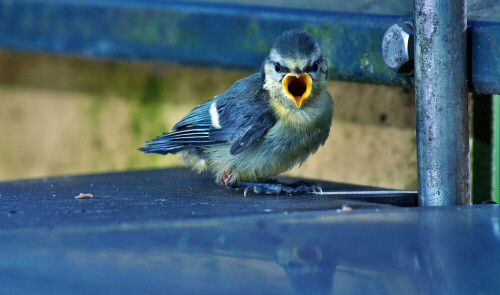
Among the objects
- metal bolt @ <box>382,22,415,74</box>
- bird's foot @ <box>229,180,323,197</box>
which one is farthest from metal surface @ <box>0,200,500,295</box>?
bird's foot @ <box>229,180,323,197</box>

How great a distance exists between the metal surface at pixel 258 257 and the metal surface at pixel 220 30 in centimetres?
57

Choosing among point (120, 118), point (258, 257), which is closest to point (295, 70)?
point (258, 257)

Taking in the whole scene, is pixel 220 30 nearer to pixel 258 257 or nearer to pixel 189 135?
pixel 189 135

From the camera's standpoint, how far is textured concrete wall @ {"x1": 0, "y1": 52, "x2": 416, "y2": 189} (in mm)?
3016

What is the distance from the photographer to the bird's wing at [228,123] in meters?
2.44

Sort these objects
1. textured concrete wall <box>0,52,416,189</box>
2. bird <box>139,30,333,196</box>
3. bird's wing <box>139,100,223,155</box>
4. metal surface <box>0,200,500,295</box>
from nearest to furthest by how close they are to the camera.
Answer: metal surface <box>0,200,500,295</box>
bird <box>139,30,333,196</box>
bird's wing <box>139,100,223,155</box>
textured concrete wall <box>0,52,416,189</box>

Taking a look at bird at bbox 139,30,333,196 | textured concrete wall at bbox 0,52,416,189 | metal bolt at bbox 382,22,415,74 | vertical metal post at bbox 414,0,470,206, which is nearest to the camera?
vertical metal post at bbox 414,0,470,206

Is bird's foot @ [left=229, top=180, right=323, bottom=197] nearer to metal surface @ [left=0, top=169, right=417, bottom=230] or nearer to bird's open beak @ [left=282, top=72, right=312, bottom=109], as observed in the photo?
metal surface @ [left=0, top=169, right=417, bottom=230]

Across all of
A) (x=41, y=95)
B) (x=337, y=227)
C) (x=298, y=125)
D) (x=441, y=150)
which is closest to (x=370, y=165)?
(x=298, y=125)

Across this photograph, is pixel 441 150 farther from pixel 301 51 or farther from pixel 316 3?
pixel 316 3

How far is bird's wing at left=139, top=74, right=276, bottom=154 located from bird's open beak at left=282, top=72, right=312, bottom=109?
0.30 feet

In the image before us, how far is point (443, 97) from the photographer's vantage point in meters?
1.87

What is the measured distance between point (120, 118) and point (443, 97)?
2.37 m

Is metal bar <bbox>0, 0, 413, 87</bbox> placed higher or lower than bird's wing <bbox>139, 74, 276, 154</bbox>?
higher
